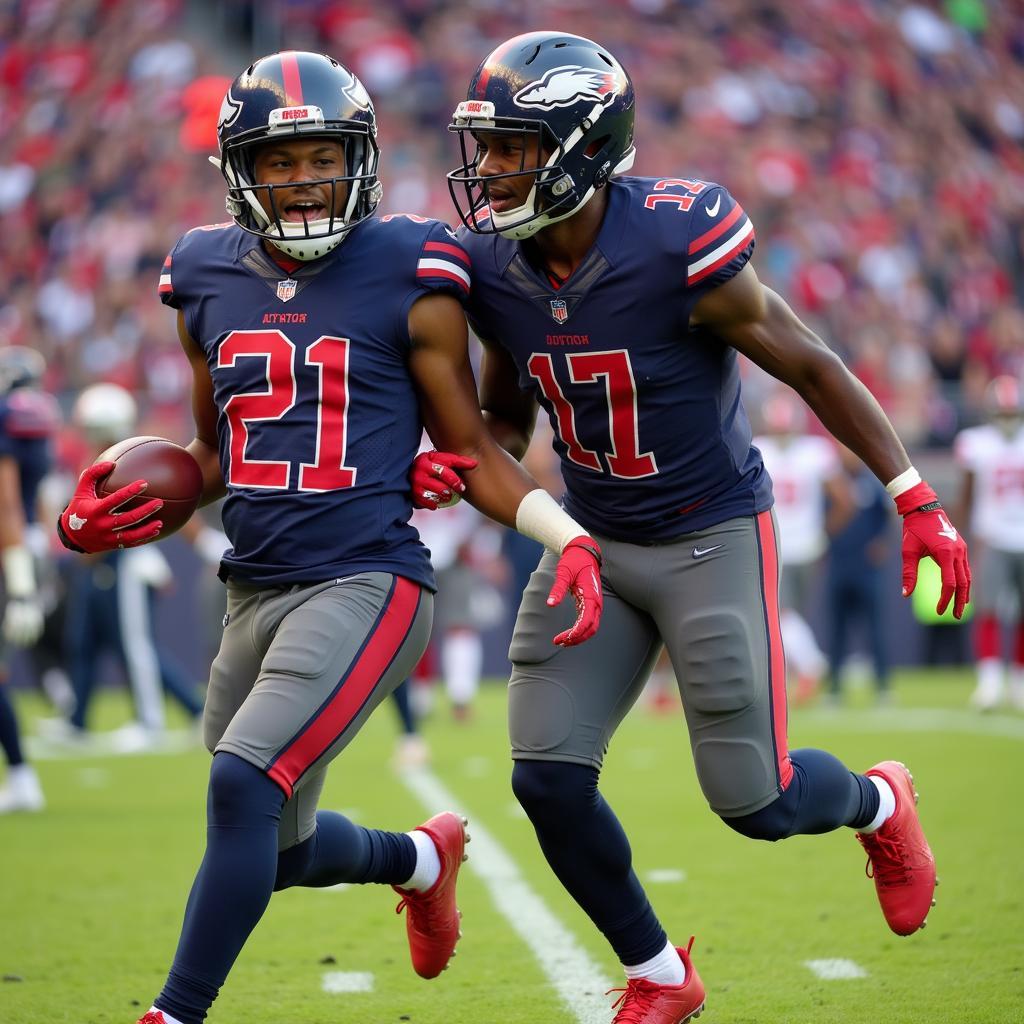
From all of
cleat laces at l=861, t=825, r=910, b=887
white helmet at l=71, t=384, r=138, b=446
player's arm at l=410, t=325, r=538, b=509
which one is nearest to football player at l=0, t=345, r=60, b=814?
white helmet at l=71, t=384, r=138, b=446

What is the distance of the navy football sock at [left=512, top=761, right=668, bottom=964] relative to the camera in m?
3.16

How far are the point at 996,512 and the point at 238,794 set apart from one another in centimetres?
739

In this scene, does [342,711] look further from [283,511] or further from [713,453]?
[713,453]

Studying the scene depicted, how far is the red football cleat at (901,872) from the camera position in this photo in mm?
3502

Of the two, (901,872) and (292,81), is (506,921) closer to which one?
(901,872)

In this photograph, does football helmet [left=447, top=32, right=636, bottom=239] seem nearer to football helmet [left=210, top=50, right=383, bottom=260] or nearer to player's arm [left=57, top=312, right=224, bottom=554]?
football helmet [left=210, top=50, right=383, bottom=260]

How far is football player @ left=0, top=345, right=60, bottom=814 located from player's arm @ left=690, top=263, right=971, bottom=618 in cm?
393

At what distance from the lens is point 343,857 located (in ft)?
11.0

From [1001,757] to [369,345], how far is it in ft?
16.8

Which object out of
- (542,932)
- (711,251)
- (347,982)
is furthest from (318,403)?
(542,932)

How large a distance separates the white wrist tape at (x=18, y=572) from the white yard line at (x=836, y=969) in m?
3.69

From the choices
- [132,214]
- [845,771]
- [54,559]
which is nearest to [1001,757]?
[845,771]

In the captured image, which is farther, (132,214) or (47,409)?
(132,214)

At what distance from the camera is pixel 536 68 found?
3.13 metres
